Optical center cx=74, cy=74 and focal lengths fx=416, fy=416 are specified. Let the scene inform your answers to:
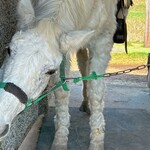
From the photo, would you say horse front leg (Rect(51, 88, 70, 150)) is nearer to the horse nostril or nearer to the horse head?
the horse head

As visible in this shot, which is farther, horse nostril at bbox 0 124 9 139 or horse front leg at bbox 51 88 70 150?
horse front leg at bbox 51 88 70 150

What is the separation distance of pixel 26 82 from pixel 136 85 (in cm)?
588

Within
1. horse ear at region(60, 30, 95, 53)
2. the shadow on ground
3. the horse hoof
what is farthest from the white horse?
the shadow on ground

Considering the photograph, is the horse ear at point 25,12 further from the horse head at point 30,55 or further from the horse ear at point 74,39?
the horse ear at point 74,39

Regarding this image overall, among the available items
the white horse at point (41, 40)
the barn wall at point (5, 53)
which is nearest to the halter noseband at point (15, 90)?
the white horse at point (41, 40)

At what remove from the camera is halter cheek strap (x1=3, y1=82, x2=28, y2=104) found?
2703mm

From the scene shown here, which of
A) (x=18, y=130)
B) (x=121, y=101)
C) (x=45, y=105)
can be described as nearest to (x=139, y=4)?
(x=121, y=101)

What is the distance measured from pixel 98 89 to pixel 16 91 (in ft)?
5.10

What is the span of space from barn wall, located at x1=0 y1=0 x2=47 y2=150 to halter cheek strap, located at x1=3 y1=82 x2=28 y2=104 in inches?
31.4

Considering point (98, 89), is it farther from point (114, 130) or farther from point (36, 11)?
point (36, 11)

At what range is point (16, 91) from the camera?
2738 mm

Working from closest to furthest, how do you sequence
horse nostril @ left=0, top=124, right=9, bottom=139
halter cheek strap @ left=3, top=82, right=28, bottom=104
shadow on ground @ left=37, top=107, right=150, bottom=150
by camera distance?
horse nostril @ left=0, top=124, right=9, bottom=139, halter cheek strap @ left=3, top=82, right=28, bottom=104, shadow on ground @ left=37, top=107, right=150, bottom=150

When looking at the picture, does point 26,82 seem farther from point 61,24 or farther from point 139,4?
point 139,4

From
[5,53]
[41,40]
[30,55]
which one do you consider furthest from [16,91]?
[5,53]
